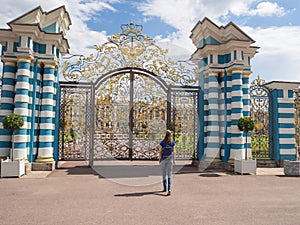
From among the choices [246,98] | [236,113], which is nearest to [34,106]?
[236,113]

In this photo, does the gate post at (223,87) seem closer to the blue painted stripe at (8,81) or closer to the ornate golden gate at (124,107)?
the ornate golden gate at (124,107)

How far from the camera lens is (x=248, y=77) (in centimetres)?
977

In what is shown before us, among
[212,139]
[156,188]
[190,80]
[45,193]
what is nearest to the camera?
[45,193]

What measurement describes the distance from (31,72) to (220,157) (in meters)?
7.21

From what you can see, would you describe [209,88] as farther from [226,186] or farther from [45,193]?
[45,193]

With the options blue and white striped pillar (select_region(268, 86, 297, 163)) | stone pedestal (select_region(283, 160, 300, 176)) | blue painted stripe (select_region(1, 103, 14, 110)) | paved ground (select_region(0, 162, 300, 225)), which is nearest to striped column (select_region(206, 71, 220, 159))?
paved ground (select_region(0, 162, 300, 225))

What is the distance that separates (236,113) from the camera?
931 centimetres

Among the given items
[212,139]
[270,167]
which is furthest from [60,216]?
[270,167]

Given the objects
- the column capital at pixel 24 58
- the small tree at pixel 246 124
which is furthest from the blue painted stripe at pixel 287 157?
the column capital at pixel 24 58

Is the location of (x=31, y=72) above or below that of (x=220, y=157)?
above

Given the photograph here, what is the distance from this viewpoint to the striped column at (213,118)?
9758mm

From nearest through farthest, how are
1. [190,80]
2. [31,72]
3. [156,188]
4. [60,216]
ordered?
1. [60,216]
2. [156,188]
3. [31,72]
4. [190,80]

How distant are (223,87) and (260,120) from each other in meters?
2.12

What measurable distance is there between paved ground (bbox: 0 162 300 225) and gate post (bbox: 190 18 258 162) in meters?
1.67
